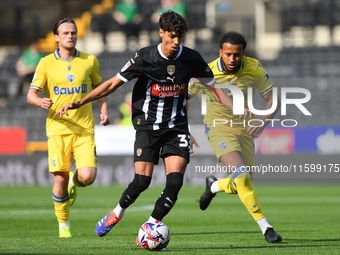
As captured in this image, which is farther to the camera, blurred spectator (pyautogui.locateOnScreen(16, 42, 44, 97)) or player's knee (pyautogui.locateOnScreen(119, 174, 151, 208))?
blurred spectator (pyautogui.locateOnScreen(16, 42, 44, 97))

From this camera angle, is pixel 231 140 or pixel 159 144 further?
pixel 231 140

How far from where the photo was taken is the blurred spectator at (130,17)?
2802 cm

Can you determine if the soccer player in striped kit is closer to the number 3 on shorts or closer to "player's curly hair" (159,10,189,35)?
the number 3 on shorts

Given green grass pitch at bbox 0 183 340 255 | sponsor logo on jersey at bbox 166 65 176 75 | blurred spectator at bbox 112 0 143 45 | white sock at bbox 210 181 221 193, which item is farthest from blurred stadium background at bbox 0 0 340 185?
sponsor logo on jersey at bbox 166 65 176 75

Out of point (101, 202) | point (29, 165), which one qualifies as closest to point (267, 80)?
point (101, 202)

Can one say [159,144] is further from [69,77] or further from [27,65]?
[27,65]

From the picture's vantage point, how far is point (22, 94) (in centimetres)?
2750

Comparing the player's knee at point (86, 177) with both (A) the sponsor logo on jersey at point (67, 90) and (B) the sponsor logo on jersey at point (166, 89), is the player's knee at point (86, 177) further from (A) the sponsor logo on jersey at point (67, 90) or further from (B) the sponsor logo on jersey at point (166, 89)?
(B) the sponsor logo on jersey at point (166, 89)

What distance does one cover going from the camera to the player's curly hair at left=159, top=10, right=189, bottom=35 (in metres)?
6.18

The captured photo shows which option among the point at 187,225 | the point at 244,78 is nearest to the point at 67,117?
the point at 244,78

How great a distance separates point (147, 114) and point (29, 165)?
1378 cm

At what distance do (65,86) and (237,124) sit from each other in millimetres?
2059

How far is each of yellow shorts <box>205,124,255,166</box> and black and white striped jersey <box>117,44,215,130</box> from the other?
1.03 metres

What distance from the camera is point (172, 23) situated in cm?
618
